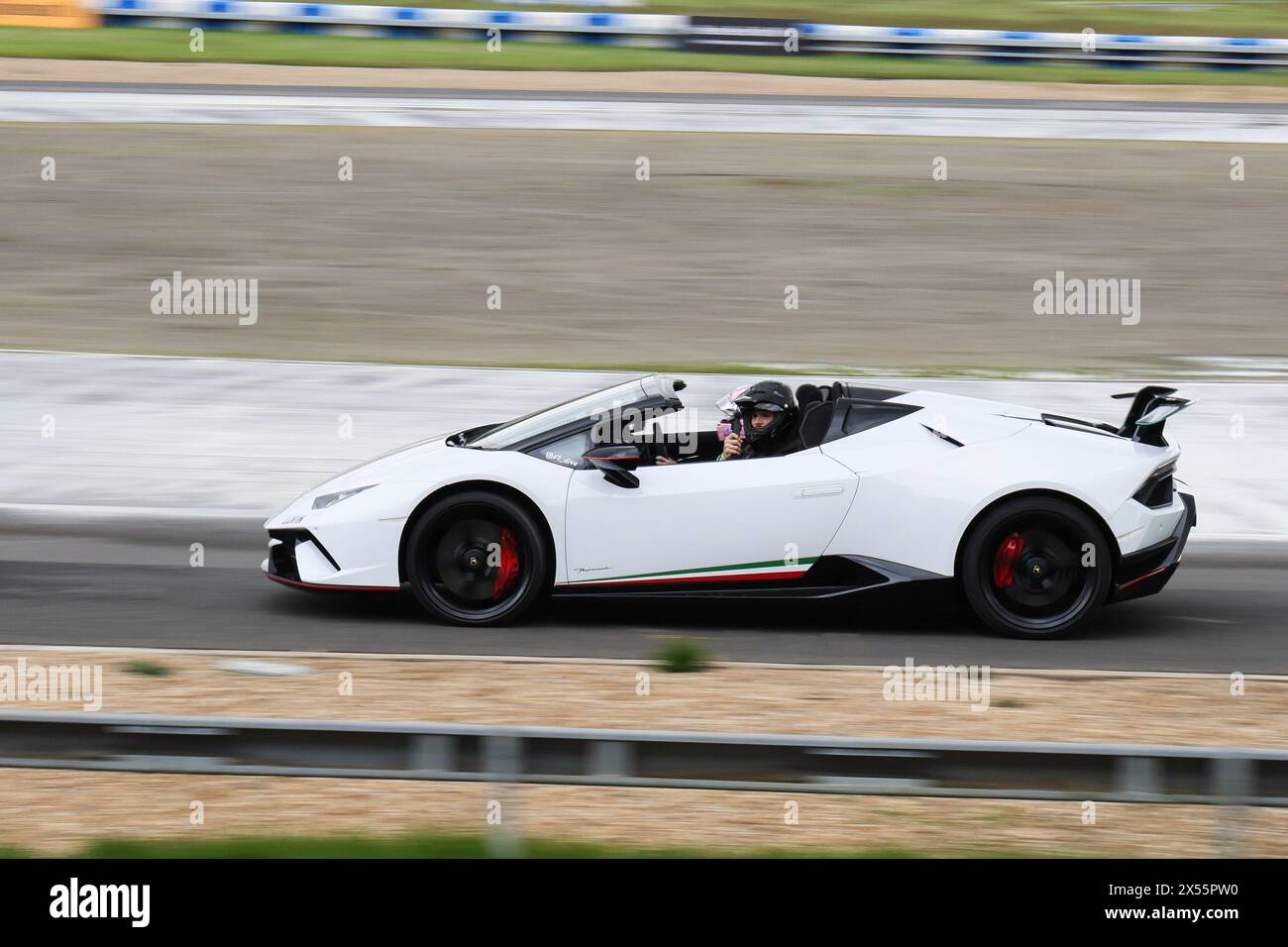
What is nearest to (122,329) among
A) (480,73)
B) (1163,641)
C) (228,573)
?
(228,573)

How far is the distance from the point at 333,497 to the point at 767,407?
2.25 metres

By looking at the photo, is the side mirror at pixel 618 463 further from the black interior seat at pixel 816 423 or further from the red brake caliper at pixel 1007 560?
the red brake caliper at pixel 1007 560

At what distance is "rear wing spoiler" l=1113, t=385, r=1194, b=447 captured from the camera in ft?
27.0

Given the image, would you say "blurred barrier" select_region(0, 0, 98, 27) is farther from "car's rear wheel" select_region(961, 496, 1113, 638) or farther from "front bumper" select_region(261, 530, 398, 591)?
"car's rear wheel" select_region(961, 496, 1113, 638)

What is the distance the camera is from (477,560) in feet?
27.1

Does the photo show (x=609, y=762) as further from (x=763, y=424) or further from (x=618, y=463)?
(x=763, y=424)

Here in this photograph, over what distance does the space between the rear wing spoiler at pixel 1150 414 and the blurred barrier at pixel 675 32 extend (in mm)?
27034

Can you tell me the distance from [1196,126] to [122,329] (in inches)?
720

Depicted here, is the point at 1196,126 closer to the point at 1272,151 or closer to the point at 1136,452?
the point at 1272,151

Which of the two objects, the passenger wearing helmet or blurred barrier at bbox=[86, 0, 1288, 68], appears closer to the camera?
the passenger wearing helmet

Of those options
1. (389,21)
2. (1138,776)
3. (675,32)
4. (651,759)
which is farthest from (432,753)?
(389,21)

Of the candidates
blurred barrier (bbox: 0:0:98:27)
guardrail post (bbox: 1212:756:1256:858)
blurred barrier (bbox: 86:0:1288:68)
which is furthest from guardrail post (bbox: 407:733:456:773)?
blurred barrier (bbox: 0:0:98:27)

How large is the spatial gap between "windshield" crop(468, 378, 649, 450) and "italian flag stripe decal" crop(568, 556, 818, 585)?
869 millimetres

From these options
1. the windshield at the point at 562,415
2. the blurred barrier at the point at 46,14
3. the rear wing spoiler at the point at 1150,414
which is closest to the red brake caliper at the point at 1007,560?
the rear wing spoiler at the point at 1150,414
